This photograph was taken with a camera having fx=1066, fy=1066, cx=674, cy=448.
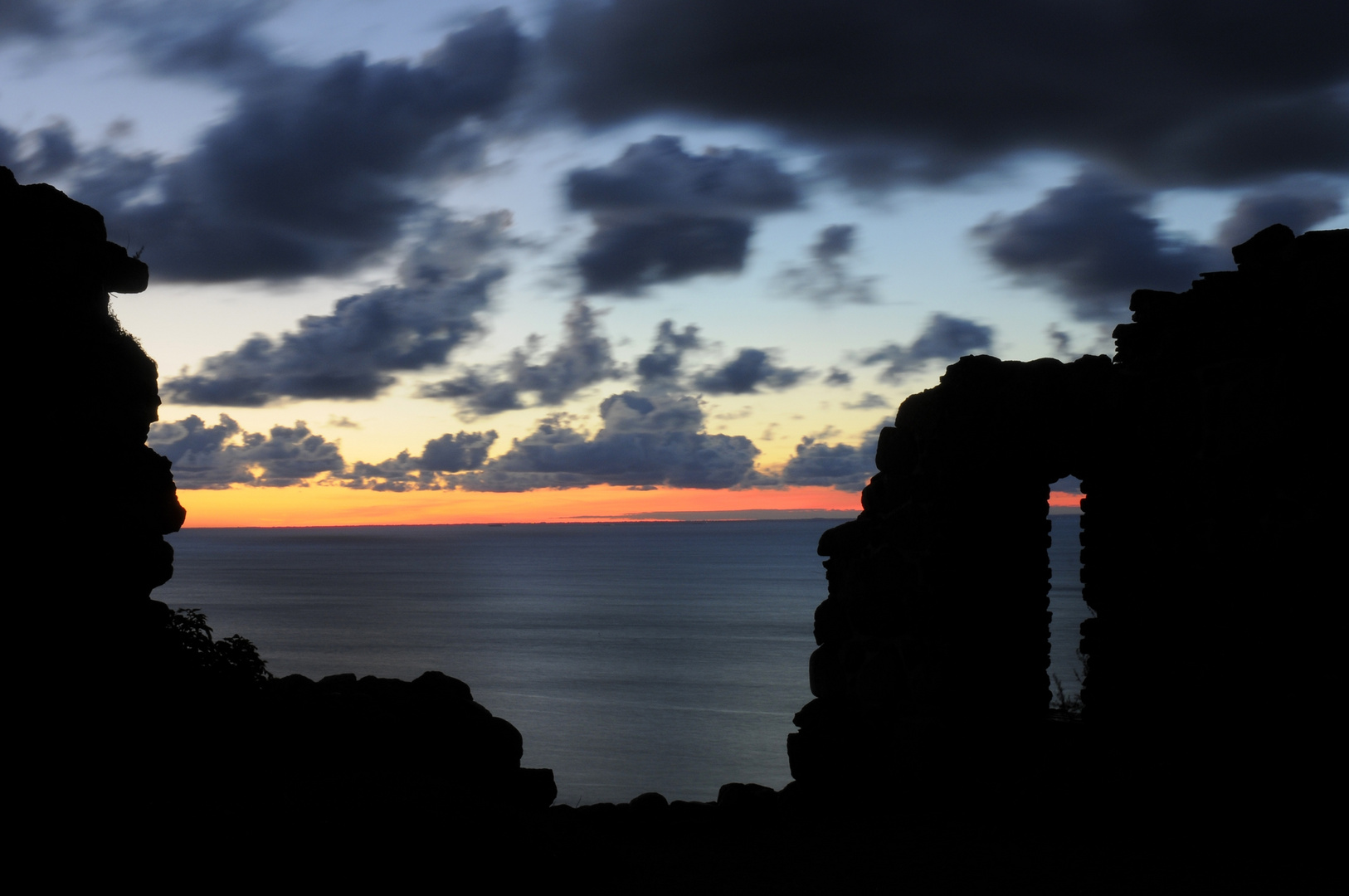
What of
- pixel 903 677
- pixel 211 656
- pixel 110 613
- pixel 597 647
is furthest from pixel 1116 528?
pixel 597 647

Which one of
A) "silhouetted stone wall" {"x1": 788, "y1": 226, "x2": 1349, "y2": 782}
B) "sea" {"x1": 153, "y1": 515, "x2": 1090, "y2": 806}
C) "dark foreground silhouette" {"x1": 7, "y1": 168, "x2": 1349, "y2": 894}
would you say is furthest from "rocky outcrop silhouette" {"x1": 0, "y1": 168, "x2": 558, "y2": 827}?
"sea" {"x1": 153, "y1": 515, "x2": 1090, "y2": 806}

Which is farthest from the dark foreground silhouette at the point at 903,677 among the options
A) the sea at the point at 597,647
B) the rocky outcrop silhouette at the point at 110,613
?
the sea at the point at 597,647

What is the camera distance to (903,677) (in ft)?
28.4

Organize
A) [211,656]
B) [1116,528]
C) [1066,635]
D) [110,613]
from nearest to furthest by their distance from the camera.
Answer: [110,613] → [211,656] → [1116,528] → [1066,635]

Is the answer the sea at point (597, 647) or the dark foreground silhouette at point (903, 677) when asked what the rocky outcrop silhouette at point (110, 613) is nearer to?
the dark foreground silhouette at point (903, 677)

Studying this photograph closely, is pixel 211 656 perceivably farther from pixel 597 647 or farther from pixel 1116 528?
pixel 597 647

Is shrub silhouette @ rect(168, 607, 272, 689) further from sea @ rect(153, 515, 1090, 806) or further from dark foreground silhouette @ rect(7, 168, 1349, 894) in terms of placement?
sea @ rect(153, 515, 1090, 806)

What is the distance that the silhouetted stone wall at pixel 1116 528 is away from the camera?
7.42m

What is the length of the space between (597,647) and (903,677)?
50.3 meters

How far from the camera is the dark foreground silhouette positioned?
6266 millimetres

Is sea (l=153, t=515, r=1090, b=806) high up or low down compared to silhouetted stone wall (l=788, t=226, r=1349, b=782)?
down

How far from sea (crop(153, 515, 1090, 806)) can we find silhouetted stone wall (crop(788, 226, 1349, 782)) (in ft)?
31.8

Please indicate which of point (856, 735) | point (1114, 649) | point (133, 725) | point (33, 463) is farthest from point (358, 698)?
point (1114, 649)

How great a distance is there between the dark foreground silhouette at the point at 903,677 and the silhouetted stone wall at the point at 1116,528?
0.07 ft
